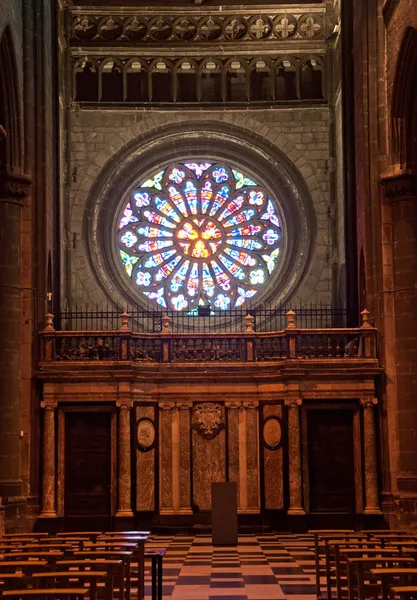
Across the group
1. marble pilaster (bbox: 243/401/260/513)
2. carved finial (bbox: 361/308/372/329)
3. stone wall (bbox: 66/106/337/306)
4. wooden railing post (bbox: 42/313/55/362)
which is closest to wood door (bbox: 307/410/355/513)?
marble pilaster (bbox: 243/401/260/513)

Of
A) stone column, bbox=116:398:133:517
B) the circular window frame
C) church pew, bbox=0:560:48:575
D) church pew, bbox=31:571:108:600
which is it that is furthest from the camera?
the circular window frame

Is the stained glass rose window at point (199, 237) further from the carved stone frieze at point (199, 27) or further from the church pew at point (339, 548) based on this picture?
the church pew at point (339, 548)

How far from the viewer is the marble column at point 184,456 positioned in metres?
23.3

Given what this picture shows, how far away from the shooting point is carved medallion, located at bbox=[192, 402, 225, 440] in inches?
929

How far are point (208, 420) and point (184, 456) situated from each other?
87cm

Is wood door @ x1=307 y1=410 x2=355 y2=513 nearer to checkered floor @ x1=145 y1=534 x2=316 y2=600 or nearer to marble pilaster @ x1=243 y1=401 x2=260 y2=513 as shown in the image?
marble pilaster @ x1=243 y1=401 x2=260 y2=513

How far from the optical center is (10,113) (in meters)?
23.2

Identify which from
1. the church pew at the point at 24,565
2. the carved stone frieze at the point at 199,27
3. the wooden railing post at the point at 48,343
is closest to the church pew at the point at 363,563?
the church pew at the point at 24,565

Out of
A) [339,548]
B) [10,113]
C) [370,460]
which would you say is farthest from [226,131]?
[339,548]

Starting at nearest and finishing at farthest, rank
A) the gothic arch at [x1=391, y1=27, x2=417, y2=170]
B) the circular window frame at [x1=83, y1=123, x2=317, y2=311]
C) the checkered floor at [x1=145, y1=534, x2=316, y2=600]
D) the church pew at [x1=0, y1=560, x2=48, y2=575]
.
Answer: the church pew at [x1=0, y1=560, x2=48, y2=575], the checkered floor at [x1=145, y1=534, x2=316, y2=600], the gothic arch at [x1=391, y1=27, x2=417, y2=170], the circular window frame at [x1=83, y1=123, x2=317, y2=311]

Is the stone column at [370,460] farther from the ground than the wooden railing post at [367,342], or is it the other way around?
the wooden railing post at [367,342]

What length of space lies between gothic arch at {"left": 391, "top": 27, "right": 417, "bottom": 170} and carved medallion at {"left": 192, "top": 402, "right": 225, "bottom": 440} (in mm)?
6083

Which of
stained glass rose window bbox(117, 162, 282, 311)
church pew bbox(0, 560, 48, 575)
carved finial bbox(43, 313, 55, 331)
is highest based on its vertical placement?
stained glass rose window bbox(117, 162, 282, 311)

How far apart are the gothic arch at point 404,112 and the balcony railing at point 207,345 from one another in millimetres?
3125
